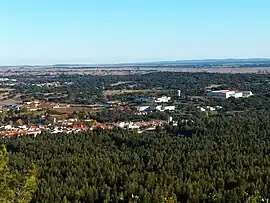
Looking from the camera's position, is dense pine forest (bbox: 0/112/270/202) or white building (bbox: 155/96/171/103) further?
white building (bbox: 155/96/171/103)

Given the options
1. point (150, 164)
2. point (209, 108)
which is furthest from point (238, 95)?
point (150, 164)

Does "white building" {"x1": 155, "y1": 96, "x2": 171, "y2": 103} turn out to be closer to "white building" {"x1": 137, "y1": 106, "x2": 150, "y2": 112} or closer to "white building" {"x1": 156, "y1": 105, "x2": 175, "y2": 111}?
"white building" {"x1": 137, "y1": 106, "x2": 150, "y2": 112}

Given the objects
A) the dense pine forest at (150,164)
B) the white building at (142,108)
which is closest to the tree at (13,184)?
the dense pine forest at (150,164)

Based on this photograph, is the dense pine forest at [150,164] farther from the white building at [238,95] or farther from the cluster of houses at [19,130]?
the white building at [238,95]

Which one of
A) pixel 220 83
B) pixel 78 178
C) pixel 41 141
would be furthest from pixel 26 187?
pixel 220 83

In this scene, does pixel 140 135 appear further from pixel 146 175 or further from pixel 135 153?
pixel 146 175

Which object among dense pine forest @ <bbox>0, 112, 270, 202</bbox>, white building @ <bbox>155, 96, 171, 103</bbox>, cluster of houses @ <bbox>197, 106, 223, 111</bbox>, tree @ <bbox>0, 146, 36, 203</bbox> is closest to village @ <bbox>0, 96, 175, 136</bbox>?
white building @ <bbox>155, 96, 171, 103</bbox>
